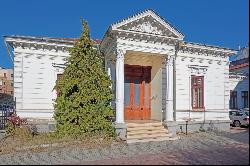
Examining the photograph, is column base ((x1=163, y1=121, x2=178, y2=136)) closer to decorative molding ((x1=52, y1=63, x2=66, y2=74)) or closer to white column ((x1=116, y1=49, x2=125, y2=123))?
white column ((x1=116, y1=49, x2=125, y2=123))

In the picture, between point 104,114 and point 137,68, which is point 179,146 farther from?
point 137,68

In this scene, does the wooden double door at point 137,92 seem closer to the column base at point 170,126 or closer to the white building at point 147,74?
the white building at point 147,74

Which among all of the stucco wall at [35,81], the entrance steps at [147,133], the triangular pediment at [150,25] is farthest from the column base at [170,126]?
the stucco wall at [35,81]

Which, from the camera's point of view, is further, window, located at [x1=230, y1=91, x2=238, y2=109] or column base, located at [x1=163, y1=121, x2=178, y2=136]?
window, located at [x1=230, y1=91, x2=238, y2=109]

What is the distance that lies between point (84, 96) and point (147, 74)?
5.55 metres

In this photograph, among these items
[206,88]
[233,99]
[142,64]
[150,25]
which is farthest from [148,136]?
[233,99]

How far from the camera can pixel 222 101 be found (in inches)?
719

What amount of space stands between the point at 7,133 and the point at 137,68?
27.3 ft

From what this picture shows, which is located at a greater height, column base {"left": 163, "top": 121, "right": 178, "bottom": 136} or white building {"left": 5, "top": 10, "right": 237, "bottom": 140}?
white building {"left": 5, "top": 10, "right": 237, "bottom": 140}

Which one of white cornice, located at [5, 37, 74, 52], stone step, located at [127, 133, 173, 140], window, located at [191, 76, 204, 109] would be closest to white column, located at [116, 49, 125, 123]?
stone step, located at [127, 133, 173, 140]

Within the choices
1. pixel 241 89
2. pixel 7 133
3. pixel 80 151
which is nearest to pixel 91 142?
pixel 80 151

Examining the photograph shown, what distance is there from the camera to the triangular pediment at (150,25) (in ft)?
46.0

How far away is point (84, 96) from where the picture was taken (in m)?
13.1

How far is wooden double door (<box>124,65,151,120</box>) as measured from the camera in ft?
55.0
